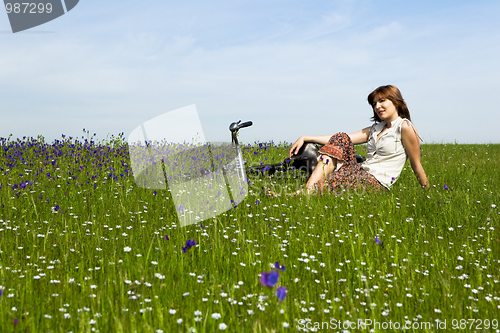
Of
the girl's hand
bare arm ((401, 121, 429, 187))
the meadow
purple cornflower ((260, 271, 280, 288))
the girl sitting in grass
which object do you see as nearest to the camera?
purple cornflower ((260, 271, 280, 288))

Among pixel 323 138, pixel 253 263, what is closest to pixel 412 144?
pixel 323 138

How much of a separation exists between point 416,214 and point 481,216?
860 mm

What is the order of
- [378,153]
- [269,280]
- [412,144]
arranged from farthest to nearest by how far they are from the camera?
[378,153]
[412,144]
[269,280]

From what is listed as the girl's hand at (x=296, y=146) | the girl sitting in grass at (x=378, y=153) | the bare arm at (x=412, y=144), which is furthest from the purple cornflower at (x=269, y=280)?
the bare arm at (x=412, y=144)

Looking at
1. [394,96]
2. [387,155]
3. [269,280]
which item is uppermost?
[394,96]

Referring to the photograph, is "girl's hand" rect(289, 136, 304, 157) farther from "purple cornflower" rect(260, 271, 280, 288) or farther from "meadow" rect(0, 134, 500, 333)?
"purple cornflower" rect(260, 271, 280, 288)

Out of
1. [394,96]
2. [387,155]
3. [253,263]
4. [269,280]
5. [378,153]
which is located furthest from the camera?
[378,153]

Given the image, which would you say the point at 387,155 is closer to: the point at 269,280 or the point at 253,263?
the point at 253,263

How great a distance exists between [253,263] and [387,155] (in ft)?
14.1

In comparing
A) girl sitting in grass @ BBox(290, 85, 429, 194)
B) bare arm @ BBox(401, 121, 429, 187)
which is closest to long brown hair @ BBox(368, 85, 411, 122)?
girl sitting in grass @ BBox(290, 85, 429, 194)

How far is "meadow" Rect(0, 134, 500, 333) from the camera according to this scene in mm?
2570

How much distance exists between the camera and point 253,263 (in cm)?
335

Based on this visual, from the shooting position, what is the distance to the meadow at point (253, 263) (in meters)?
2.57

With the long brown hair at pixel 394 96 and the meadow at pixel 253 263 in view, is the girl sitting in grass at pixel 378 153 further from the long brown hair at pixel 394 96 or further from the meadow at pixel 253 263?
the meadow at pixel 253 263
